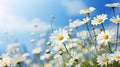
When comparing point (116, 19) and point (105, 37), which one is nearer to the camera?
point (105, 37)

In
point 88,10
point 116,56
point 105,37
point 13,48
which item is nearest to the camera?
point 116,56

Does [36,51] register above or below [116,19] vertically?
above

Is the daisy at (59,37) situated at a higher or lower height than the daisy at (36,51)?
lower

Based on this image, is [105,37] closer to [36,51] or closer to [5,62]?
[5,62]

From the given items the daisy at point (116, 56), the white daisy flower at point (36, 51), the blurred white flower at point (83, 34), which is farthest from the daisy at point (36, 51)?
the daisy at point (116, 56)

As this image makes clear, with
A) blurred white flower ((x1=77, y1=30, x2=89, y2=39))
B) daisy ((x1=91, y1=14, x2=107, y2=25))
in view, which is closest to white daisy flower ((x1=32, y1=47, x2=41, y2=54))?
blurred white flower ((x1=77, y1=30, x2=89, y2=39))

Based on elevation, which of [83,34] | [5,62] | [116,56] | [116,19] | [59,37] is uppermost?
[83,34]

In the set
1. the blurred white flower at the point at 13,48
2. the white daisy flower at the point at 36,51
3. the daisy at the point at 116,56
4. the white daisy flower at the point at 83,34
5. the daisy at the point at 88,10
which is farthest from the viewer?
the blurred white flower at the point at 13,48

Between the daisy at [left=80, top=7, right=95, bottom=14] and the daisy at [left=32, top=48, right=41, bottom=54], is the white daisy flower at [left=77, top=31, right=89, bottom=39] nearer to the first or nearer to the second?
the daisy at [left=80, top=7, right=95, bottom=14]

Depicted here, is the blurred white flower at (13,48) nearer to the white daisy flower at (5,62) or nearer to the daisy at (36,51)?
the daisy at (36,51)

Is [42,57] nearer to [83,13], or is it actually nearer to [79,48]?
[79,48]

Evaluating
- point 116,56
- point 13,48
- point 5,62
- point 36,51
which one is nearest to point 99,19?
point 116,56

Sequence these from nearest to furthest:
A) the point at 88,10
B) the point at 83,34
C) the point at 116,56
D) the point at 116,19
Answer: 1. the point at 116,56
2. the point at 116,19
3. the point at 88,10
4. the point at 83,34
